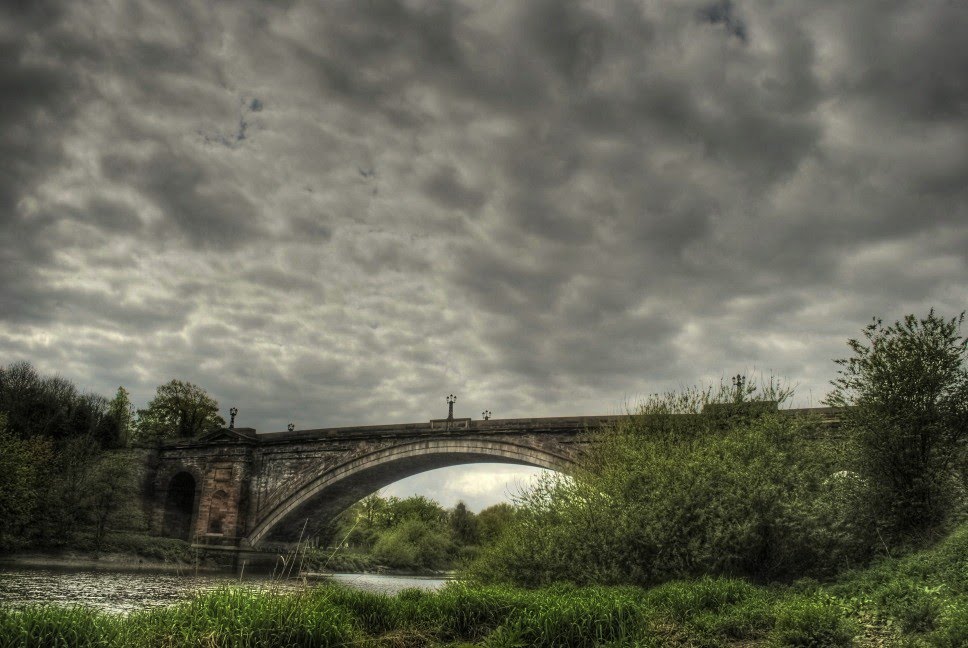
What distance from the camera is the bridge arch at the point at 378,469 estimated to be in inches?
1197

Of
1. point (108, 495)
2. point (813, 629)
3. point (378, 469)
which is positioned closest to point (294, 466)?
point (378, 469)

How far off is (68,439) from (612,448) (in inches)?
1264

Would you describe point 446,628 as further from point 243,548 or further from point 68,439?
point 68,439

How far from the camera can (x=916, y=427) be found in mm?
13109

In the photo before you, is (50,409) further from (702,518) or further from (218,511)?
(702,518)

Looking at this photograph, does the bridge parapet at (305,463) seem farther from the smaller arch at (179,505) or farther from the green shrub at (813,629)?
the green shrub at (813,629)

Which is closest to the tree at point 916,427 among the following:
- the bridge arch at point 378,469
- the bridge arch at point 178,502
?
the bridge arch at point 378,469

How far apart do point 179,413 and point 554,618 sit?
164ft

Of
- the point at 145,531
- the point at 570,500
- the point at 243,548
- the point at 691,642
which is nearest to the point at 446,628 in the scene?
the point at 691,642

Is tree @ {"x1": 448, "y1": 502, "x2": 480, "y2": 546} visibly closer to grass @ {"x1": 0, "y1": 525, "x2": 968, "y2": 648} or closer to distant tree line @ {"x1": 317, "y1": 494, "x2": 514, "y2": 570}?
distant tree line @ {"x1": 317, "y1": 494, "x2": 514, "y2": 570}

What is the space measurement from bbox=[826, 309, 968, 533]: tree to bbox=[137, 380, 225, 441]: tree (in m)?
47.2

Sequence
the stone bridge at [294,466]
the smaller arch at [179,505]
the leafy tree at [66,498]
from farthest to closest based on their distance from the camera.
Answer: the smaller arch at [179,505] → the stone bridge at [294,466] → the leafy tree at [66,498]

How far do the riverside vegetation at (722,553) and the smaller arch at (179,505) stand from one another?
97.3ft

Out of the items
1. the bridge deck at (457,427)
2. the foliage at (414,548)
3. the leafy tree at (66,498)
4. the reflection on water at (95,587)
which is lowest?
the foliage at (414,548)
